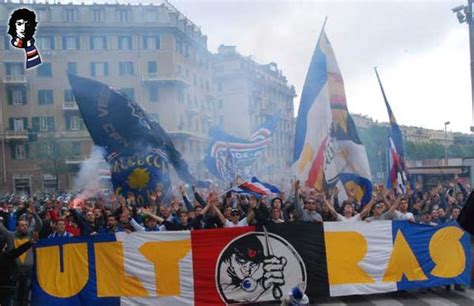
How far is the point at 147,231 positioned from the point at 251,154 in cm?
543

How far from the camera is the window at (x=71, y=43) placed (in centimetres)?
3391

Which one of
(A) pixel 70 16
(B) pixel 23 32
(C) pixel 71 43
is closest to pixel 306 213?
(B) pixel 23 32

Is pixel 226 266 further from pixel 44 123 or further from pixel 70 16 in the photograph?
pixel 44 123

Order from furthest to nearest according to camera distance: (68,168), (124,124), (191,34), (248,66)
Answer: (68,168) < (248,66) < (191,34) < (124,124)

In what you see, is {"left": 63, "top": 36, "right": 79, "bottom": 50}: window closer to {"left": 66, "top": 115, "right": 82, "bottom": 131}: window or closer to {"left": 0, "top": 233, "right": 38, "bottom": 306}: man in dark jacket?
{"left": 66, "top": 115, "right": 82, "bottom": 131}: window

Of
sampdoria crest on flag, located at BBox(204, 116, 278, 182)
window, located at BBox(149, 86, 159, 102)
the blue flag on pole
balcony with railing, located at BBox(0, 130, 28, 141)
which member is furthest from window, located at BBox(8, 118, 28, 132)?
the blue flag on pole

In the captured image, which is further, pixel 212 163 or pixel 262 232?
pixel 212 163

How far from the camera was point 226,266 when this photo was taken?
23.3 feet

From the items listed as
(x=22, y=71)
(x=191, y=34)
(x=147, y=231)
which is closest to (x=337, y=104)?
(x=147, y=231)

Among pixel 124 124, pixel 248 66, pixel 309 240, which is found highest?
pixel 248 66

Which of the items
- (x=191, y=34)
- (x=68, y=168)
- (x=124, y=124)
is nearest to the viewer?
(x=124, y=124)

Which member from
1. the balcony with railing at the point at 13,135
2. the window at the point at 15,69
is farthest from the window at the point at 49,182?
the window at the point at 15,69

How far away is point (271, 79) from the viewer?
113ft

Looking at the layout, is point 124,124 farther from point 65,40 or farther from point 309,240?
point 65,40
